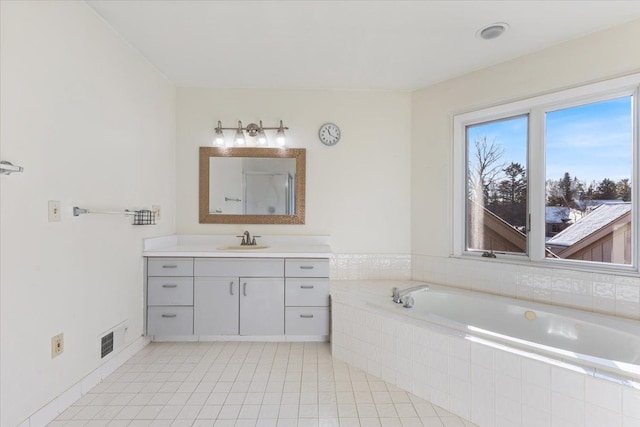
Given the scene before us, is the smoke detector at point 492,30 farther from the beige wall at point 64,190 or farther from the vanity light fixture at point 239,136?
the beige wall at point 64,190

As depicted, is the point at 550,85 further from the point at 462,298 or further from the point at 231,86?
the point at 231,86

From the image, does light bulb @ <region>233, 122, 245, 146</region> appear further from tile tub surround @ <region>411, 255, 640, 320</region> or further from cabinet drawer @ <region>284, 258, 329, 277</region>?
tile tub surround @ <region>411, 255, 640, 320</region>

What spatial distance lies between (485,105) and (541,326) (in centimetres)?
179

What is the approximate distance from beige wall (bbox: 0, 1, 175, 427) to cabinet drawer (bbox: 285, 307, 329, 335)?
1240 millimetres

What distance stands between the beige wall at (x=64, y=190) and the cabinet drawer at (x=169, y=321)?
0.11 m

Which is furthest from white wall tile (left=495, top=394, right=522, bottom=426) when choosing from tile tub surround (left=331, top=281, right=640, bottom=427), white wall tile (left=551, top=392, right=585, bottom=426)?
white wall tile (left=551, top=392, right=585, bottom=426)

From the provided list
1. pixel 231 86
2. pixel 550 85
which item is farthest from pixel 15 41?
pixel 550 85

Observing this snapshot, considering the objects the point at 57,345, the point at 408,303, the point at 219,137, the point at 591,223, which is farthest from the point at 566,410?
the point at 219,137

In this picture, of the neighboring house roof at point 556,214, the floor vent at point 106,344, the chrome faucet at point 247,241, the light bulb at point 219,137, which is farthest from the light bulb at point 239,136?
the neighboring house roof at point 556,214

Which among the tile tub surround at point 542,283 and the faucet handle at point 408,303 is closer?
the tile tub surround at point 542,283

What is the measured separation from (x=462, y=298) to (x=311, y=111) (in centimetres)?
221

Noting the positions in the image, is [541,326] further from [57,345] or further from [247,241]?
[57,345]

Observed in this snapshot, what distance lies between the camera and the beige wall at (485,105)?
2091mm

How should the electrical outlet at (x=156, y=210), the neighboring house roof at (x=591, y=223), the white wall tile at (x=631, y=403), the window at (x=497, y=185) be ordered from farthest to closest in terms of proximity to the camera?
the electrical outlet at (x=156, y=210), the window at (x=497, y=185), the neighboring house roof at (x=591, y=223), the white wall tile at (x=631, y=403)
